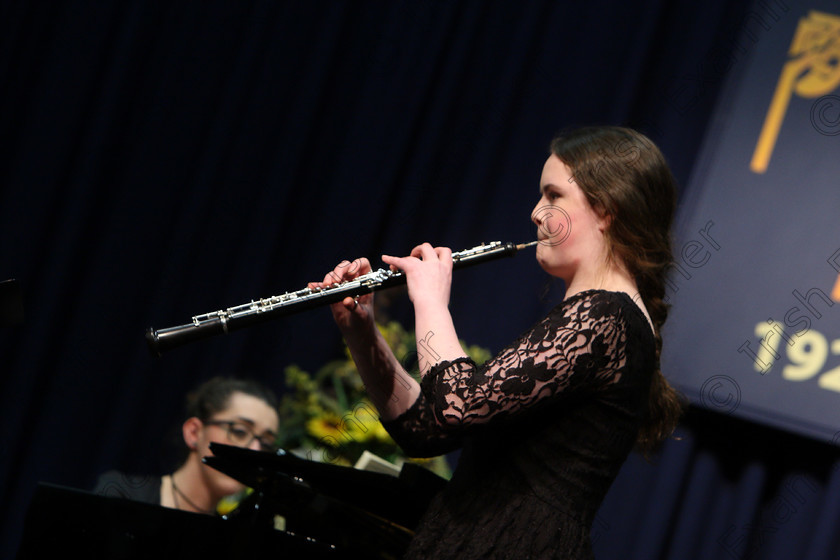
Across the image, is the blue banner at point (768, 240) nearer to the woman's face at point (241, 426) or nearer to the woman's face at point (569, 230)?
the woman's face at point (569, 230)

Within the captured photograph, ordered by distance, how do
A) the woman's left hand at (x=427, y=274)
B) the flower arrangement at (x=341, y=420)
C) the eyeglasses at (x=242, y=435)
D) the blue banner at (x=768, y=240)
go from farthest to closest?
1. the blue banner at (x=768, y=240)
2. the eyeglasses at (x=242, y=435)
3. the flower arrangement at (x=341, y=420)
4. the woman's left hand at (x=427, y=274)

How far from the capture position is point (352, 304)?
1.55m

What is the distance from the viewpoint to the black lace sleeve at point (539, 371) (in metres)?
1.26

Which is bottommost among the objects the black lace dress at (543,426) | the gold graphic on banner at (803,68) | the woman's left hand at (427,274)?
the black lace dress at (543,426)

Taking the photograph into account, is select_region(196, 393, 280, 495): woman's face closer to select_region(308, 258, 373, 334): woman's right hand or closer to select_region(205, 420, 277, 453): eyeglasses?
select_region(205, 420, 277, 453): eyeglasses

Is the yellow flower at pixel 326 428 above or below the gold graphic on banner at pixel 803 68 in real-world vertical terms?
below

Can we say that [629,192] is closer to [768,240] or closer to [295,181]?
[768,240]

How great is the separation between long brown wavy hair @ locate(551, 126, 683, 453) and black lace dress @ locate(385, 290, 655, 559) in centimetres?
12

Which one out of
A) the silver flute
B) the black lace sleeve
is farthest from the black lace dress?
the silver flute

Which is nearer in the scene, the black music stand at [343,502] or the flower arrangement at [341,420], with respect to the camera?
the black music stand at [343,502]

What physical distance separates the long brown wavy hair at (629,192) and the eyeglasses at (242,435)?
1.11 meters

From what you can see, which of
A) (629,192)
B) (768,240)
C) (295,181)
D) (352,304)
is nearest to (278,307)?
(352,304)

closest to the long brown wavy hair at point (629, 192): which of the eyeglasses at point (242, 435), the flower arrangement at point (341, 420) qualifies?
the flower arrangement at point (341, 420)

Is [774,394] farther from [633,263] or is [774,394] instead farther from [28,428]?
[28,428]
